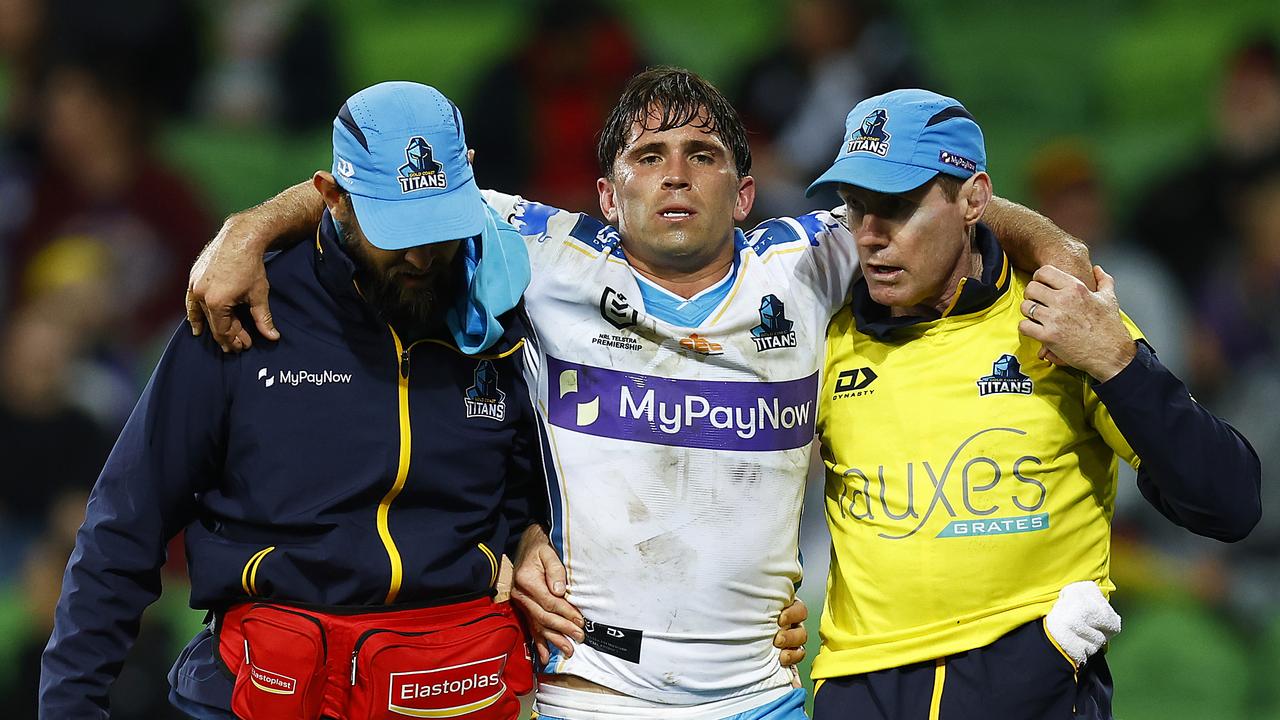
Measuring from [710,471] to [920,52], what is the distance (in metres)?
5.05

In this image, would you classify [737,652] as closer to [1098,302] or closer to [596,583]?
[596,583]

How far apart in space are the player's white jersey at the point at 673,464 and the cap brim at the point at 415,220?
0.39m

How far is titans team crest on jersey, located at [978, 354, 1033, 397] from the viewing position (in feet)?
10.5

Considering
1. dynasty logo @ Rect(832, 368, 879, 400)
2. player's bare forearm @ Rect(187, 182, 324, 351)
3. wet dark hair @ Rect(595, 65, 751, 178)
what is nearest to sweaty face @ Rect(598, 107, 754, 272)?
wet dark hair @ Rect(595, 65, 751, 178)

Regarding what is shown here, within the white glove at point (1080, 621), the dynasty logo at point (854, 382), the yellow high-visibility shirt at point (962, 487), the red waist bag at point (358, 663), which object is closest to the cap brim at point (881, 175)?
the yellow high-visibility shirt at point (962, 487)

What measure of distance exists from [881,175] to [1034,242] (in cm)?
41

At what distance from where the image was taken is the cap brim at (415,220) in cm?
297

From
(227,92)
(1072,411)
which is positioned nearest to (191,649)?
(1072,411)

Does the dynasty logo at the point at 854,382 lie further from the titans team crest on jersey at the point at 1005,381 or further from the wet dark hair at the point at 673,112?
the wet dark hair at the point at 673,112

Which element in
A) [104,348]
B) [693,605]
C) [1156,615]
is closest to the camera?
[693,605]

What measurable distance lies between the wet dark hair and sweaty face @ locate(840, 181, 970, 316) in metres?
0.31

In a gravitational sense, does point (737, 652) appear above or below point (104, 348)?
above

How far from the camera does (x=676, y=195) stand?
332cm

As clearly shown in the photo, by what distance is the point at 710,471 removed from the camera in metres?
3.26
